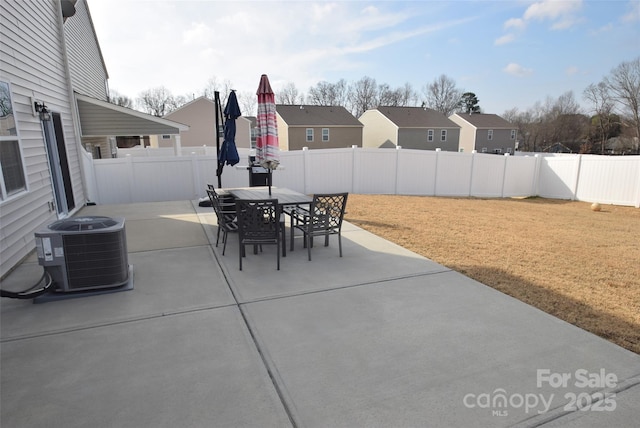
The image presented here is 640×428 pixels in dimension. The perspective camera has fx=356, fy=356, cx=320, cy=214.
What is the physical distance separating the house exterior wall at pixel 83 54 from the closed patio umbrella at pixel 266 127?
6.10 metres

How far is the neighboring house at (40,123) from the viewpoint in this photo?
4.85 metres

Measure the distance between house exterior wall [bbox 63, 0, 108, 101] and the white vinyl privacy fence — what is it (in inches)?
111

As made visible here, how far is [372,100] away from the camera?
5359 cm

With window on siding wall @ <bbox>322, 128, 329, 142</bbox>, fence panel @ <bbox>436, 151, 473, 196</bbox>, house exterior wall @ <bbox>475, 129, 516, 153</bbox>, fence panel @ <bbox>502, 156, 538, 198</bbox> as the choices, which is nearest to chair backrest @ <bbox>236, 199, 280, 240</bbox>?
fence panel @ <bbox>436, 151, 473, 196</bbox>

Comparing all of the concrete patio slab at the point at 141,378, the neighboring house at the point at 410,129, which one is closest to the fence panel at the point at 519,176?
the concrete patio slab at the point at 141,378

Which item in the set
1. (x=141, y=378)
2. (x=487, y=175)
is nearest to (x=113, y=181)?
(x=141, y=378)

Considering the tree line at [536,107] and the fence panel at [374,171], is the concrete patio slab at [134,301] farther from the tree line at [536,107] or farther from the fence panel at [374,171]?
the tree line at [536,107]

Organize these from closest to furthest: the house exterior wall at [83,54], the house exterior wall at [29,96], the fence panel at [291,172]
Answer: the house exterior wall at [29,96]
the house exterior wall at [83,54]
the fence panel at [291,172]

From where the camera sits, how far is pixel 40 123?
621 cm

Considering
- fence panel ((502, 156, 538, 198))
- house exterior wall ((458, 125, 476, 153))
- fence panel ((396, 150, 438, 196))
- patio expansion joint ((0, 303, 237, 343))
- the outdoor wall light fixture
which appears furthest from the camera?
house exterior wall ((458, 125, 476, 153))

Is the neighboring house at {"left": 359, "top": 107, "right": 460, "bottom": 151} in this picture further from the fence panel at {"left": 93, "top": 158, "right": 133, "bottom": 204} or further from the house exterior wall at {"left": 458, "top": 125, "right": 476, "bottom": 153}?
the fence panel at {"left": 93, "top": 158, "right": 133, "bottom": 204}

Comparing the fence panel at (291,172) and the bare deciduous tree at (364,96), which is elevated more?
the bare deciduous tree at (364,96)

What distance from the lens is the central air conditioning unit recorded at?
363 centimetres

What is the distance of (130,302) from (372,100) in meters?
54.0
